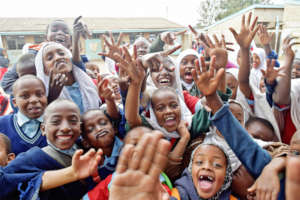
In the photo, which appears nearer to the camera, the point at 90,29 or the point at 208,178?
the point at 208,178

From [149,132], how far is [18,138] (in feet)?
4.29

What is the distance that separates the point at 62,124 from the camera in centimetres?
174

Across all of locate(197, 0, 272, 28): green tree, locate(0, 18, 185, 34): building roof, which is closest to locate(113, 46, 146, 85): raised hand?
locate(0, 18, 185, 34): building roof

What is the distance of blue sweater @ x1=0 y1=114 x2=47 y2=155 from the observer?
6.12 feet

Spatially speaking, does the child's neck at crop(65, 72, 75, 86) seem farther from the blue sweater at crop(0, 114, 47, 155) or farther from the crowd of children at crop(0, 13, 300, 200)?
the blue sweater at crop(0, 114, 47, 155)

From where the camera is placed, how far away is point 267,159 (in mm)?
1441

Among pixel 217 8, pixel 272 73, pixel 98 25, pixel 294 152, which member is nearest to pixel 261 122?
pixel 272 73

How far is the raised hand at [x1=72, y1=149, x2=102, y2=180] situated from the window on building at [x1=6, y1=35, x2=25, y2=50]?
21236 millimetres

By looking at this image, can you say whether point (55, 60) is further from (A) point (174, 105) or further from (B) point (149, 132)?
(B) point (149, 132)

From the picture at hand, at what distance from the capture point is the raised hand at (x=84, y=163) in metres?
1.36

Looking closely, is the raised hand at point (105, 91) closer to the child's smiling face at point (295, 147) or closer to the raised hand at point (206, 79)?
the raised hand at point (206, 79)

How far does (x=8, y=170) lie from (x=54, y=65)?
1.26 meters

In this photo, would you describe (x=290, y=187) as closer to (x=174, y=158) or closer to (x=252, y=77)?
(x=174, y=158)

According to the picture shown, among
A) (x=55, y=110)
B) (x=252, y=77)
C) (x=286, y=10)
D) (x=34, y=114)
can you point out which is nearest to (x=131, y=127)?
(x=55, y=110)
